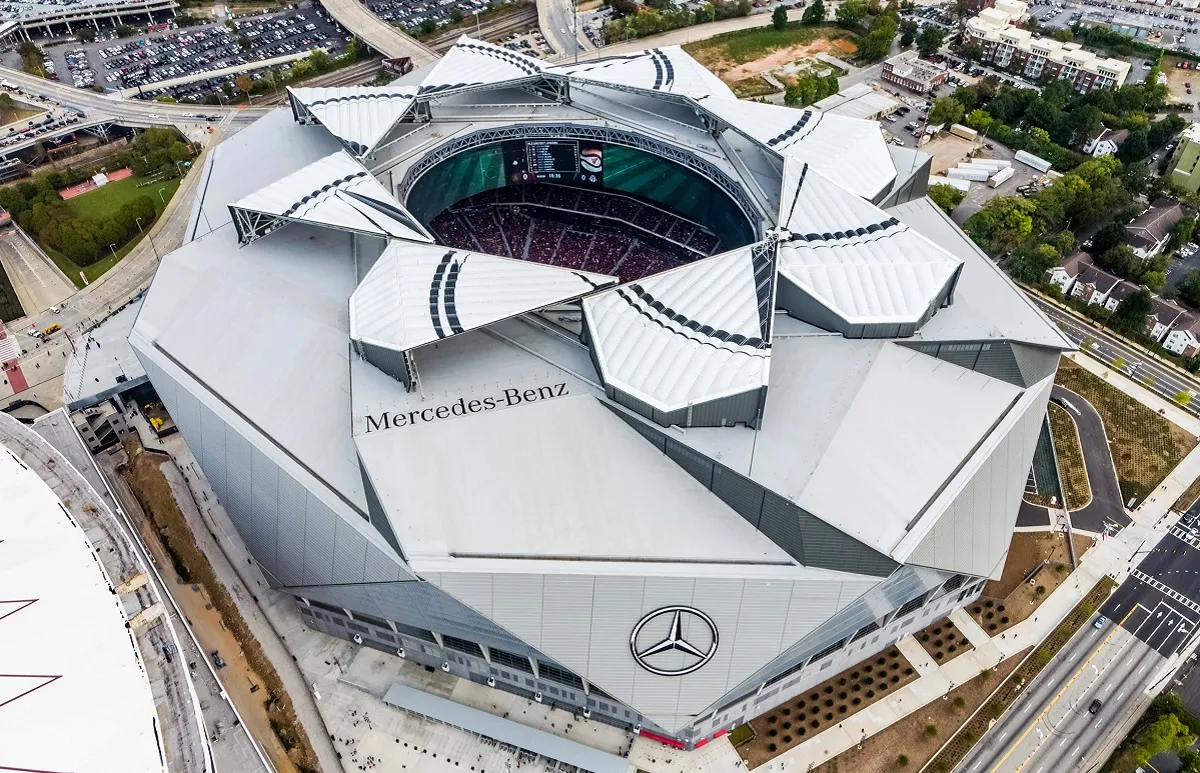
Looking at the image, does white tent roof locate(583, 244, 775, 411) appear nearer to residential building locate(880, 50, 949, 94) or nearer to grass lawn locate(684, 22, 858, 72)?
residential building locate(880, 50, 949, 94)

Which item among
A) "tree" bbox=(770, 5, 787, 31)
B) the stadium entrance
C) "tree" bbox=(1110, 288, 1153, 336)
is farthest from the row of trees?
"tree" bbox=(1110, 288, 1153, 336)

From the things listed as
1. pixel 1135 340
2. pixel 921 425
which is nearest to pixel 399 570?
pixel 921 425

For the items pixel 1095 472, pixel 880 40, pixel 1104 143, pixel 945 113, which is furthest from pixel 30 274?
pixel 1104 143

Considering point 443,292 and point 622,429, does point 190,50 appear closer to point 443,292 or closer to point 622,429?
point 443,292

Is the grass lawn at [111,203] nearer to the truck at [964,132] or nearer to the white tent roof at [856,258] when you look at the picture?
the white tent roof at [856,258]

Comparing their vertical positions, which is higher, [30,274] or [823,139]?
[823,139]

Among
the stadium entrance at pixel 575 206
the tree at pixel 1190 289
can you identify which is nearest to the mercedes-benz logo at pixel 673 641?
the stadium entrance at pixel 575 206

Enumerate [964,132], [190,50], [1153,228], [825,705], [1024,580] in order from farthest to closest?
[190,50] < [964,132] < [1153,228] < [1024,580] < [825,705]
